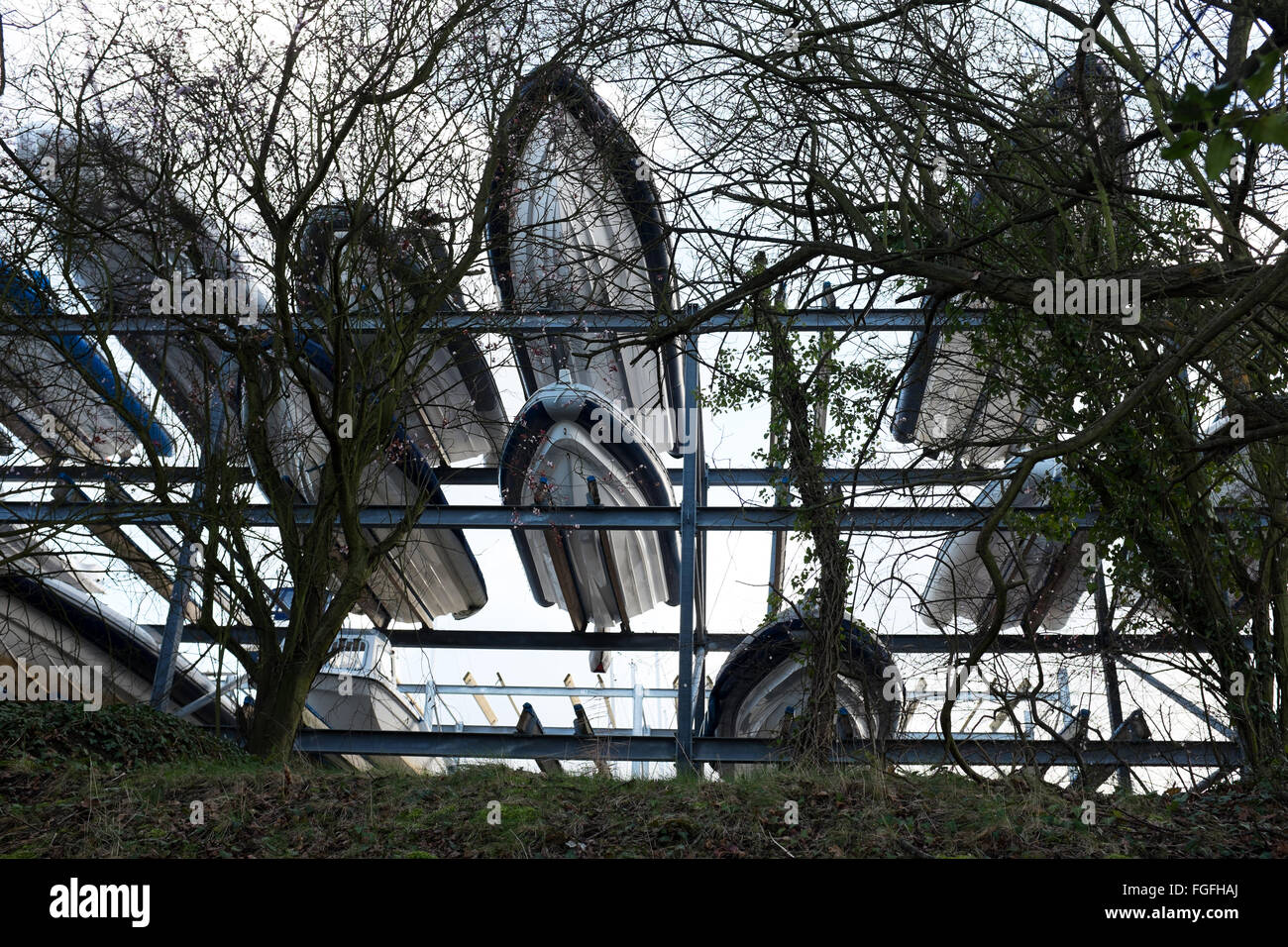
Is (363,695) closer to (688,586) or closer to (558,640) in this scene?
(558,640)

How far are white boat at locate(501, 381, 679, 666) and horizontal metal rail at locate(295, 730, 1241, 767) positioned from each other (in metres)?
2.42

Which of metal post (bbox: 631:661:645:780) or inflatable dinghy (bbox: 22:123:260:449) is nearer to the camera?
inflatable dinghy (bbox: 22:123:260:449)

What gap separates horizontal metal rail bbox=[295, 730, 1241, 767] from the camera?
8.52 meters

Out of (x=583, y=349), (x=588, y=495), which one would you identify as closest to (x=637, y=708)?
(x=588, y=495)

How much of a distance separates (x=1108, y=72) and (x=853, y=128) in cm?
152

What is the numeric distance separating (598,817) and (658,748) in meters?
4.90

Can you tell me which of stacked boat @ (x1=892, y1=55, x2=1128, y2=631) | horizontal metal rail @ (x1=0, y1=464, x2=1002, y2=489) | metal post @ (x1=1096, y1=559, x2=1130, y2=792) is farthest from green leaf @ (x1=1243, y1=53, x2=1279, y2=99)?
metal post @ (x1=1096, y1=559, x2=1130, y2=792)

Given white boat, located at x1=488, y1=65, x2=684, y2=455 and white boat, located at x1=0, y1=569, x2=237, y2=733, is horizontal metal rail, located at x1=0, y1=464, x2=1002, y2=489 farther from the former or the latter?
white boat, located at x1=0, y1=569, x2=237, y2=733

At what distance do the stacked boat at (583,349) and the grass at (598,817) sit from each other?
2.33 metres

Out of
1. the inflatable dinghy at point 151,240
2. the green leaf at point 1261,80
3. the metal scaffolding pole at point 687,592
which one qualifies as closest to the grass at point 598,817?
the inflatable dinghy at point 151,240

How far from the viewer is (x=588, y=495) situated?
527 inches
